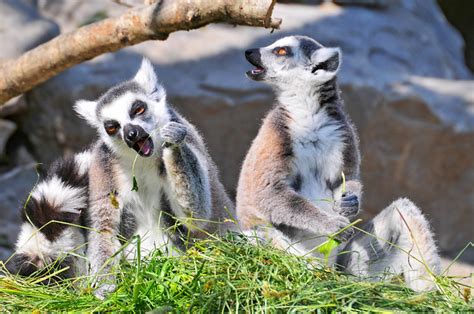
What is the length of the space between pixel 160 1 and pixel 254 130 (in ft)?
10.7

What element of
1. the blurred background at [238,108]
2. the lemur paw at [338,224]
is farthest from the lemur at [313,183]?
the blurred background at [238,108]

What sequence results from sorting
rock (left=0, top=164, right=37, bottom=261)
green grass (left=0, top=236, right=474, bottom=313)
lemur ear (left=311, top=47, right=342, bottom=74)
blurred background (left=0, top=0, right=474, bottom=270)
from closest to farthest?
green grass (left=0, top=236, right=474, bottom=313)
lemur ear (left=311, top=47, right=342, bottom=74)
rock (left=0, top=164, right=37, bottom=261)
blurred background (left=0, top=0, right=474, bottom=270)

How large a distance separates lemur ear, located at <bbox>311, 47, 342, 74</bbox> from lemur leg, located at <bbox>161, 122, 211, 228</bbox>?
1.07 metres

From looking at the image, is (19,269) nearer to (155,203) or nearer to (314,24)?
(155,203)

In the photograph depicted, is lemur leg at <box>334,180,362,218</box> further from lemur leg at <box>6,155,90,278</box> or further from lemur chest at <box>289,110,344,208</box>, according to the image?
lemur leg at <box>6,155,90,278</box>

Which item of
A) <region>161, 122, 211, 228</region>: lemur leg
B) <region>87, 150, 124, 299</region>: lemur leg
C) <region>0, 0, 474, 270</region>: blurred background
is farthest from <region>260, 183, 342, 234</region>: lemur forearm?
<region>0, 0, 474, 270</region>: blurred background

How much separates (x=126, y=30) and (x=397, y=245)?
241 centimetres

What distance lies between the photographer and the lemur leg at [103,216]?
440 cm

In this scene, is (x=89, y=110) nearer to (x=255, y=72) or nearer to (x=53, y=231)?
(x=53, y=231)

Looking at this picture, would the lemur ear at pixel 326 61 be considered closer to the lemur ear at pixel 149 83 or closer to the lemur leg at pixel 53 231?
the lemur ear at pixel 149 83

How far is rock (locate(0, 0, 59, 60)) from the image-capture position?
25.7 ft

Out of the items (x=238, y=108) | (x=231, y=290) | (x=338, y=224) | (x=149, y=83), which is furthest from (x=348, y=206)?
(x=238, y=108)

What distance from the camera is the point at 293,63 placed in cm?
500

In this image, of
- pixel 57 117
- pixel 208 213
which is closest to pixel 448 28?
pixel 57 117
